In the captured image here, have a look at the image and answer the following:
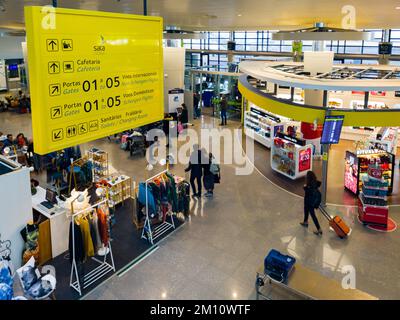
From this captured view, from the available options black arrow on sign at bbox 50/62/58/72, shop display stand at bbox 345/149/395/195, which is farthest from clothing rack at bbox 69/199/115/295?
shop display stand at bbox 345/149/395/195

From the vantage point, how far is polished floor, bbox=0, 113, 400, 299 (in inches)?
257

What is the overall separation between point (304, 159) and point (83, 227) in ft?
24.4

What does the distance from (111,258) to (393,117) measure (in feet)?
22.6

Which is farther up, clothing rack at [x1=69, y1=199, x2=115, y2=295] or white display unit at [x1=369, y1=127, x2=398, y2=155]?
white display unit at [x1=369, y1=127, x2=398, y2=155]

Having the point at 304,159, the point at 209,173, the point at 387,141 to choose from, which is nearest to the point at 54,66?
the point at 209,173

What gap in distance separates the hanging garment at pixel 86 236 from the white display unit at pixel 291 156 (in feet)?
22.7

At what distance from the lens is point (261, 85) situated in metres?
18.9

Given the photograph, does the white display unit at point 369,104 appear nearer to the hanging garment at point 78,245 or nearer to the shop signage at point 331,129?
the shop signage at point 331,129

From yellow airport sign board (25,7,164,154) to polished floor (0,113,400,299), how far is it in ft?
10.8

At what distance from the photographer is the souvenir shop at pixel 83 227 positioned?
666 cm

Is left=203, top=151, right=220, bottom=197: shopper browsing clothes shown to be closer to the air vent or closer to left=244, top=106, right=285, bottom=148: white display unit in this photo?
the air vent

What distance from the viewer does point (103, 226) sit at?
6902 mm
